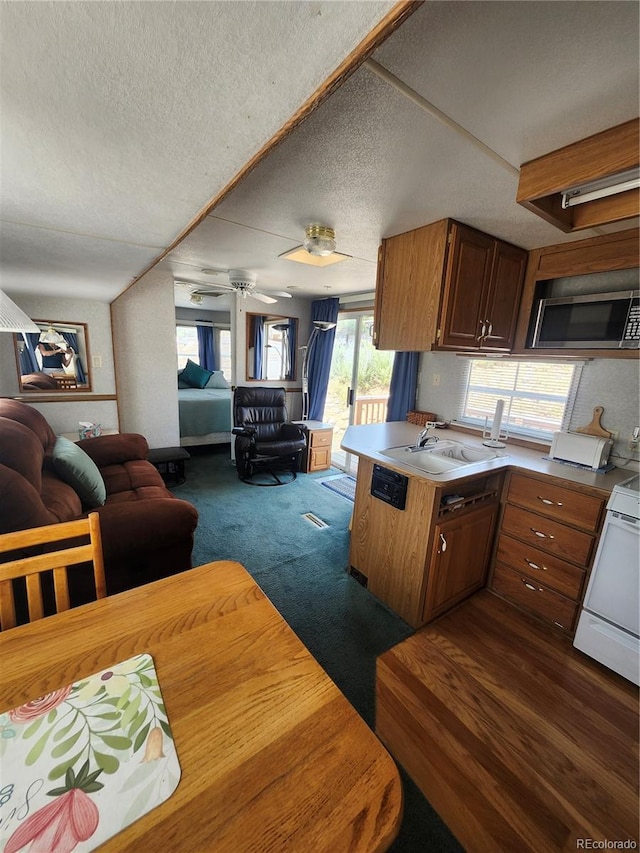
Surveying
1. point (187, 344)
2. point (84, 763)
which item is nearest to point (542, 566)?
point (84, 763)

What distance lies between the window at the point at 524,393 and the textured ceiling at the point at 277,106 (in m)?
1.20

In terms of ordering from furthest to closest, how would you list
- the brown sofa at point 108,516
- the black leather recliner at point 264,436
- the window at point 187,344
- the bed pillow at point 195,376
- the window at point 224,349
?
the window at point 224,349, the window at point 187,344, the bed pillow at point 195,376, the black leather recliner at point 264,436, the brown sofa at point 108,516

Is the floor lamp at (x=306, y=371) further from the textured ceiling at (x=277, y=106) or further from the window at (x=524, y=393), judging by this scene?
the textured ceiling at (x=277, y=106)

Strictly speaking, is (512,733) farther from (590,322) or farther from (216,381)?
(216,381)

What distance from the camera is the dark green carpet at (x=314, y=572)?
1499 mm

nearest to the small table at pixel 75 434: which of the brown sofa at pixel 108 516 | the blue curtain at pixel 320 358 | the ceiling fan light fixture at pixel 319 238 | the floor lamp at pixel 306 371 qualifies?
the brown sofa at pixel 108 516

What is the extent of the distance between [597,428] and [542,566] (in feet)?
3.18

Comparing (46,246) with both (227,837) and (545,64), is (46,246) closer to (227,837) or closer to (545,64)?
(545,64)

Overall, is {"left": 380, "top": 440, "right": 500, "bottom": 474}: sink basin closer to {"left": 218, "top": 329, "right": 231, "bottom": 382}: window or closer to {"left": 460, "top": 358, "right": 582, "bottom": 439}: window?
{"left": 460, "top": 358, "right": 582, "bottom": 439}: window

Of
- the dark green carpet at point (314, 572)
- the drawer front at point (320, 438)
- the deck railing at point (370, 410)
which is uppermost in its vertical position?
the deck railing at point (370, 410)


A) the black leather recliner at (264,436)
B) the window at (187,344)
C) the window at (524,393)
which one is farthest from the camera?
the window at (187,344)

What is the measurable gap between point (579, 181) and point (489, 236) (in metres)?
0.96

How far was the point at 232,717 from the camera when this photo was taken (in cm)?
69

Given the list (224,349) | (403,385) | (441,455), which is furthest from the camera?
(224,349)
